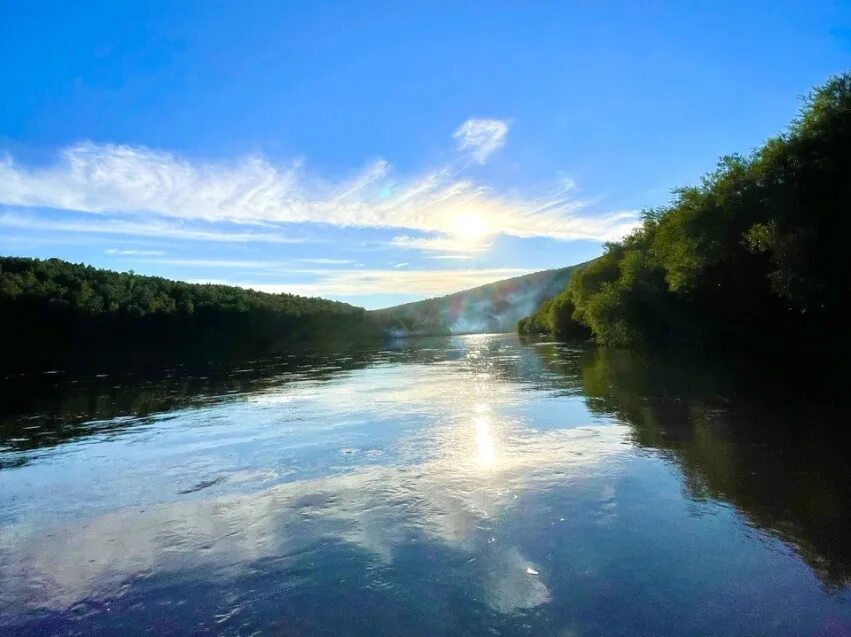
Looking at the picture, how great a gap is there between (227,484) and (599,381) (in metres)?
22.2

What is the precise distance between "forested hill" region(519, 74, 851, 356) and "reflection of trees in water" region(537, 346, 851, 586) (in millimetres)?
8971

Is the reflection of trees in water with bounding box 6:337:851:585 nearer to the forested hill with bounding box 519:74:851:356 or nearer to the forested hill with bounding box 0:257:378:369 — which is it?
the forested hill with bounding box 519:74:851:356

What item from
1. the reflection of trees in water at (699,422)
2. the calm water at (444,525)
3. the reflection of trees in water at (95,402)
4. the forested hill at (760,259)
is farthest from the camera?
the forested hill at (760,259)

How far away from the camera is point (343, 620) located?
634 cm

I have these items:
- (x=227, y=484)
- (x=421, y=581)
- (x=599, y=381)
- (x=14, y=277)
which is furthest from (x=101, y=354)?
(x=421, y=581)

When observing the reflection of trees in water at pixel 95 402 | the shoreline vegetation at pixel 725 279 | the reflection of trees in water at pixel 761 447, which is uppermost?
the shoreline vegetation at pixel 725 279

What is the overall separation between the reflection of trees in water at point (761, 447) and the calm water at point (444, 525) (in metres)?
0.07

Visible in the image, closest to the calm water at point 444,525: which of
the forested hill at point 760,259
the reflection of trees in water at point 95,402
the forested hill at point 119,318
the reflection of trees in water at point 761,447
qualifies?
the reflection of trees in water at point 761,447

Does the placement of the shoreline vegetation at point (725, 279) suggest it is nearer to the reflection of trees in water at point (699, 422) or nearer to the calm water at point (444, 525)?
the reflection of trees in water at point (699, 422)

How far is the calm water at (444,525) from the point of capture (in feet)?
21.1

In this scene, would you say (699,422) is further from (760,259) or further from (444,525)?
(760,259)

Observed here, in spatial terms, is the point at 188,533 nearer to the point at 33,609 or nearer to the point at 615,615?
the point at 33,609

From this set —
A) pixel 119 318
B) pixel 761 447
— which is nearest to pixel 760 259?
pixel 761 447

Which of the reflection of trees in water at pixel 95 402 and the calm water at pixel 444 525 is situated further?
the reflection of trees in water at pixel 95 402
